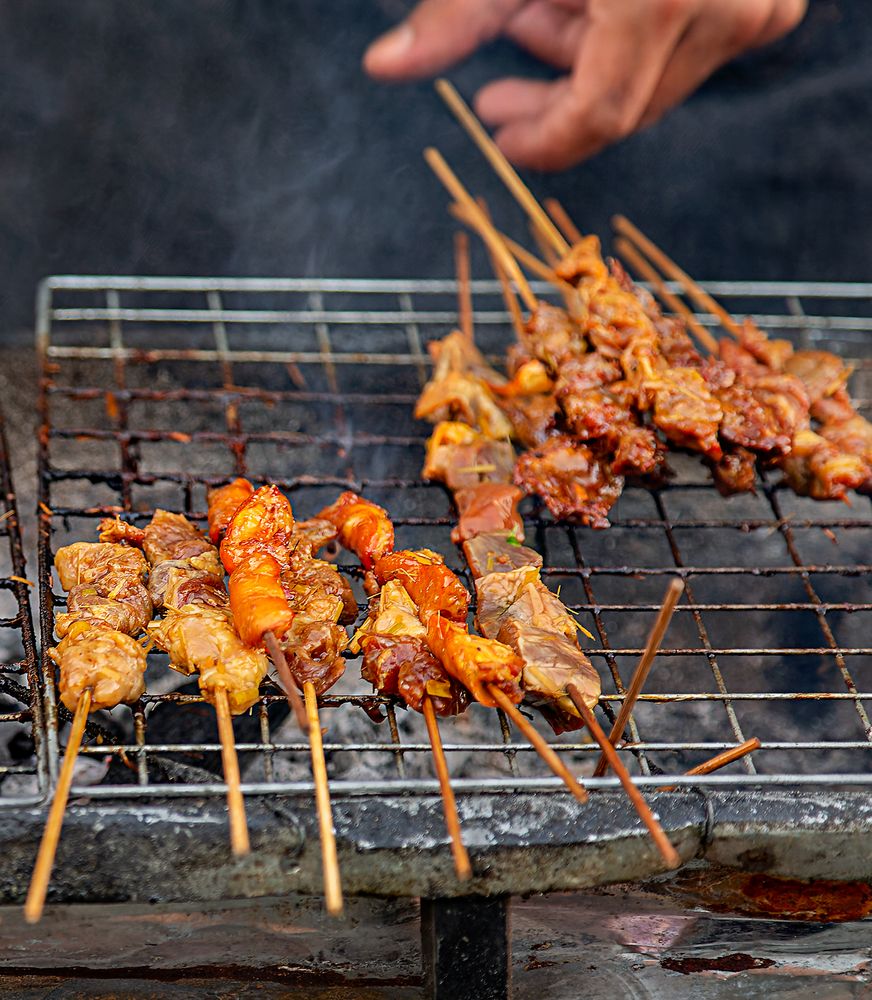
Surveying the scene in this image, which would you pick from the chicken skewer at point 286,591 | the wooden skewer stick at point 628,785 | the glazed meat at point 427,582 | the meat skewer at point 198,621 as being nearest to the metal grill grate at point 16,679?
the meat skewer at point 198,621

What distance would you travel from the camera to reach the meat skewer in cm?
290

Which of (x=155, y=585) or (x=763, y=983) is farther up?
(x=155, y=585)

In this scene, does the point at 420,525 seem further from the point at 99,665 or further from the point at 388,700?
the point at 99,665

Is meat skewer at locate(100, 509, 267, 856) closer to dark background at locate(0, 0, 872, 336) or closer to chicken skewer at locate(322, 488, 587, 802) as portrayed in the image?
chicken skewer at locate(322, 488, 587, 802)

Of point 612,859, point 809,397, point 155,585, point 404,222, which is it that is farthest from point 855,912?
point 404,222

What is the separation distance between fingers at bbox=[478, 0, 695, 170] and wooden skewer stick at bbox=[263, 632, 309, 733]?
11.8 ft

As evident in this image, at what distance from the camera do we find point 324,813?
2330mm

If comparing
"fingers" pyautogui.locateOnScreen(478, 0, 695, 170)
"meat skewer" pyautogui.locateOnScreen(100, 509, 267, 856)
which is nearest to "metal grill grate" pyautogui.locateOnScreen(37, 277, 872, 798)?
"meat skewer" pyautogui.locateOnScreen(100, 509, 267, 856)

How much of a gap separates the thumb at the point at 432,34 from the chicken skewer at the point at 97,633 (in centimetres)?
340

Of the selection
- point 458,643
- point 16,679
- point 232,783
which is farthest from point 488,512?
point 16,679

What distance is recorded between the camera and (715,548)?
4863 millimetres

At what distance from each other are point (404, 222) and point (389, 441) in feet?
8.13

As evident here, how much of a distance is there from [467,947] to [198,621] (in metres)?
1.14

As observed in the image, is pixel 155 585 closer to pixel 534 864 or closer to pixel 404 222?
pixel 534 864
